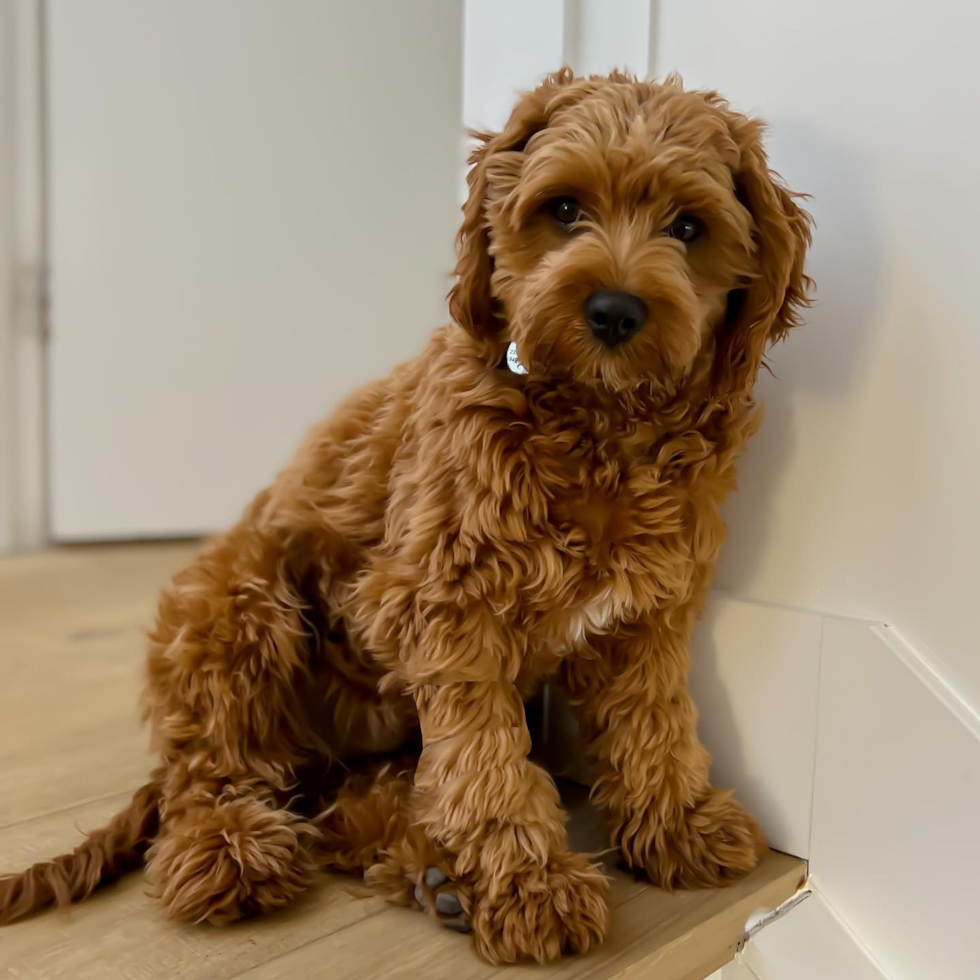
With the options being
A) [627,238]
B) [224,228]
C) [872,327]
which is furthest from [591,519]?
[224,228]

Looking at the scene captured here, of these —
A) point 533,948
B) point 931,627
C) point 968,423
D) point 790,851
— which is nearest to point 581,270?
point 968,423

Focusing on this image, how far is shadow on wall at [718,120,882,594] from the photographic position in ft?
3.79

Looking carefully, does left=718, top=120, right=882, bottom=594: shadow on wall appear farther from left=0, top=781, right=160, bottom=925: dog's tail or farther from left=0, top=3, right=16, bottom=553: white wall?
left=0, top=3, right=16, bottom=553: white wall

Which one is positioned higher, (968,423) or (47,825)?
(968,423)

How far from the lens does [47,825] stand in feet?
4.31

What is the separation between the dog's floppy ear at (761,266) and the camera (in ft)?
3.41

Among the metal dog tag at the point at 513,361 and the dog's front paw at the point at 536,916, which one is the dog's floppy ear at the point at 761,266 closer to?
the metal dog tag at the point at 513,361

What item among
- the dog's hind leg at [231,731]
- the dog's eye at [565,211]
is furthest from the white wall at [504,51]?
the dog's hind leg at [231,731]

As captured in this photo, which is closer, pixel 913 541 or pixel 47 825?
pixel 913 541

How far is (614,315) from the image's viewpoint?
95 cm

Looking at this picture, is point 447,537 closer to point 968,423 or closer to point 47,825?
point 968,423

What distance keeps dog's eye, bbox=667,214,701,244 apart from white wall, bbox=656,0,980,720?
0.26 metres

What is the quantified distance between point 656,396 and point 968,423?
1.18ft

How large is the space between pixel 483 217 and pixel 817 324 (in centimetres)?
47
